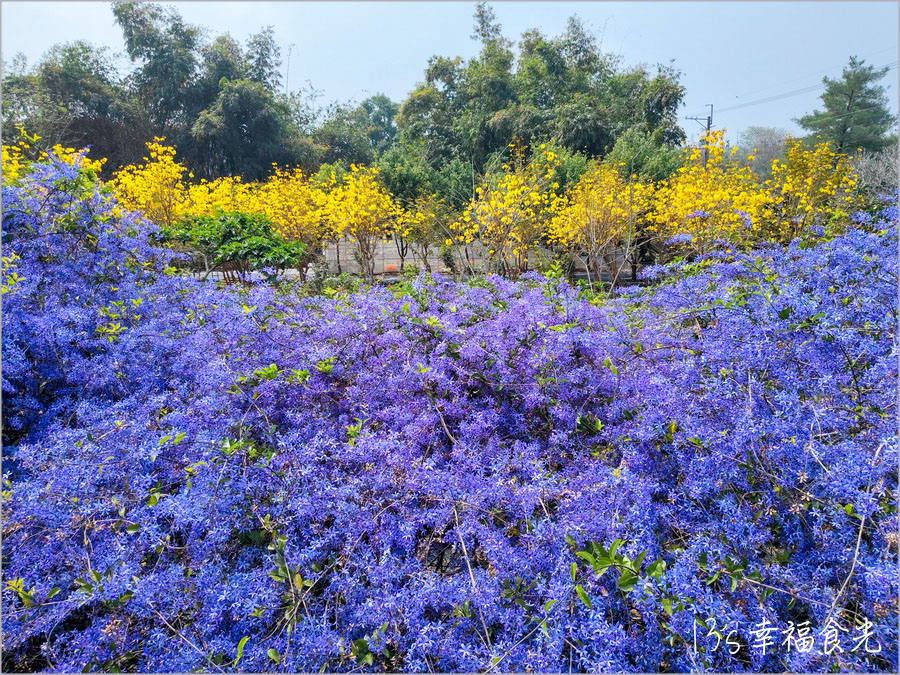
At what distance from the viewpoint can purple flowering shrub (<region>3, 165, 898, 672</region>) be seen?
1175mm

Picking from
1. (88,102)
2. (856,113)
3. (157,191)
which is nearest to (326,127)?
(88,102)

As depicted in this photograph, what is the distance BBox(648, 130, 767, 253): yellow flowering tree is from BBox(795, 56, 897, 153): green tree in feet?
79.9

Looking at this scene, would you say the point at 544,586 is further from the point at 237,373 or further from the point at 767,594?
the point at 237,373

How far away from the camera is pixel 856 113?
24656 millimetres

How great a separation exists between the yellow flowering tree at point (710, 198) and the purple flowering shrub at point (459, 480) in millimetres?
3179

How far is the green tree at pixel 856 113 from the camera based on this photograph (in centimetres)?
2395

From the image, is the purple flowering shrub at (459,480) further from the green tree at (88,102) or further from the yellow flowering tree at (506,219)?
the green tree at (88,102)

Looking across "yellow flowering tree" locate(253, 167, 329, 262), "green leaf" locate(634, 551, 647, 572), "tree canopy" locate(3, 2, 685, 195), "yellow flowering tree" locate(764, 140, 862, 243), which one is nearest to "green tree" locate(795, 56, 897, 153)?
"tree canopy" locate(3, 2, 685, 195)

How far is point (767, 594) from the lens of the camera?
46.3 inches

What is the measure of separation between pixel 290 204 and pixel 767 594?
8.24 m

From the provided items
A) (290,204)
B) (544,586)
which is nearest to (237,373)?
(544,586)

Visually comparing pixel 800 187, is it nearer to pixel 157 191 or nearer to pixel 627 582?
pixel 627 582

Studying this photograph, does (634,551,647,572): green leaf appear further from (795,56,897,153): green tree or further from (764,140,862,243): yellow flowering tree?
(795,56,897,153): green tree

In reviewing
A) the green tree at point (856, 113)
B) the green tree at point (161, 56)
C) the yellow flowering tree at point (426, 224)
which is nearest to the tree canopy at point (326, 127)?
the green tree at point (161, 56)
